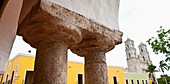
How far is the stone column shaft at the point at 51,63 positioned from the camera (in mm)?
1142

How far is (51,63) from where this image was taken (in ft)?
3.91

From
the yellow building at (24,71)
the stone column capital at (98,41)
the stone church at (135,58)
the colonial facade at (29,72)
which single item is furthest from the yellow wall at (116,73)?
the stone church at (135,58)

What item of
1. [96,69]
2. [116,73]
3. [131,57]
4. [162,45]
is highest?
[131,57]

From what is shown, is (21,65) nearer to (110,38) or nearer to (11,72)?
(11,72)

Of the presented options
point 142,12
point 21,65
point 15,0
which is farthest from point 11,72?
point 142,12

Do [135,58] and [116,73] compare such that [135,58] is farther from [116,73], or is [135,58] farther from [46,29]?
[46,29]

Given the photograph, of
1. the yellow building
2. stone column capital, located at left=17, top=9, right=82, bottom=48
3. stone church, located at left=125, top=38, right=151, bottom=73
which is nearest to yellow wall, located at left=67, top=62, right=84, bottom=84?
the yellow building

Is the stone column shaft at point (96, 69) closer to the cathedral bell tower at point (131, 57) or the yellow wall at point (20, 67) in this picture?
the yellow wall at point (20, 67)

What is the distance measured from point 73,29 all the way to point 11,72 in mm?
8456

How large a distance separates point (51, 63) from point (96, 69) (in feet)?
1.70

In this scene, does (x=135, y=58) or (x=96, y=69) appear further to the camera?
(x=135, y=58)

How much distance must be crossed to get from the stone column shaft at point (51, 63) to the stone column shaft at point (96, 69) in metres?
0.37

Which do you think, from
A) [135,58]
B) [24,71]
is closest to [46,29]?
[24,71]

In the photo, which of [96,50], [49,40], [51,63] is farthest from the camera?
[96,50]
